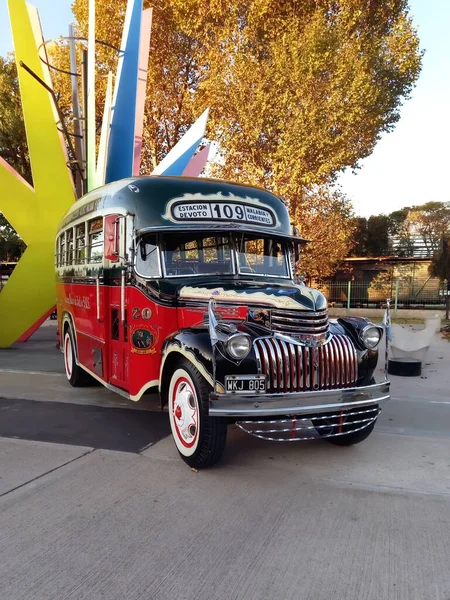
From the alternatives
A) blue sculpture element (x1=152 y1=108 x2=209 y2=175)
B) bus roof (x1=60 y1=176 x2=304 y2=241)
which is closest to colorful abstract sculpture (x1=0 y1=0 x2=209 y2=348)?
blue sculpture element (x1=152 y1=108 x2=209 y2=175)

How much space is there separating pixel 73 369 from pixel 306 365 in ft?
15.9

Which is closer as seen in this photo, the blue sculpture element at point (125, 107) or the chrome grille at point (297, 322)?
the chrome grille at point (297, 322)

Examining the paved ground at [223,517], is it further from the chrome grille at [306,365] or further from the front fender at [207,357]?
the front fender at [207,357]

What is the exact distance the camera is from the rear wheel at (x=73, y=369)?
26.5 ft

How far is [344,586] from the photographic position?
2830mm

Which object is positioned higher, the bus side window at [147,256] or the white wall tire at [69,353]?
the bus side window at [147,256]

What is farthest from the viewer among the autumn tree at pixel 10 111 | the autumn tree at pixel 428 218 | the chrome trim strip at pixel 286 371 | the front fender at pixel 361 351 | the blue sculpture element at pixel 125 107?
the autumn tree at pixel 428 218

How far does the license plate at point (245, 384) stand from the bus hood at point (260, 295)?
2.68 ft

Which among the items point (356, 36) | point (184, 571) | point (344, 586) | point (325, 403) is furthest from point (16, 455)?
point (356, 36)

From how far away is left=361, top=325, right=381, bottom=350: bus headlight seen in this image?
490cm

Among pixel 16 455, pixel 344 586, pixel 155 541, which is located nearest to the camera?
pixel 344 586

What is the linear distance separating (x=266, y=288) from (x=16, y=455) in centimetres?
284

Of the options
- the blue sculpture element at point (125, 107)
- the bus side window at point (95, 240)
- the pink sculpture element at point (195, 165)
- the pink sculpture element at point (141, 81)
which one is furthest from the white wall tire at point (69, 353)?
the pink sculpture element at point (195, 165)

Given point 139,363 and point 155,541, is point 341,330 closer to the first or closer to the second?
point 139,363
